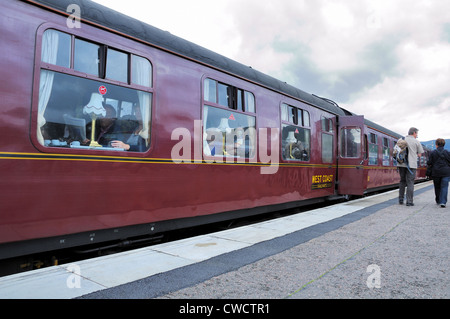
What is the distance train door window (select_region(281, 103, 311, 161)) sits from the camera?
21.9 feet

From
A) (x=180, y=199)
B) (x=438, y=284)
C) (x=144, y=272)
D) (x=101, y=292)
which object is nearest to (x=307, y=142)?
(x=180, y=199)

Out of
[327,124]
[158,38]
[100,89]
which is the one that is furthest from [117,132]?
[327,124]

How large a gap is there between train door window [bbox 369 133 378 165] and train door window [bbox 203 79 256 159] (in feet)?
25.6

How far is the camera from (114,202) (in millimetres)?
3625

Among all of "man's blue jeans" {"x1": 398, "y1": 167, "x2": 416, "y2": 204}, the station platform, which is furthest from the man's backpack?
the station platform

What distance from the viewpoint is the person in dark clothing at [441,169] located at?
24.6ft

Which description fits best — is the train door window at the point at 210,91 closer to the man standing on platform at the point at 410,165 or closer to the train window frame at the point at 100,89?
the train window frame at the point at 100,89

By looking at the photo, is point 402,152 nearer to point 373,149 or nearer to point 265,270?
point 373,149

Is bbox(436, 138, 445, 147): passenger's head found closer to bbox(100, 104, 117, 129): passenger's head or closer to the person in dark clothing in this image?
the person in dark clothing

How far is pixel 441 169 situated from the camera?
24.9ft

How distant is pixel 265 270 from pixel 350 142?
7160 mm

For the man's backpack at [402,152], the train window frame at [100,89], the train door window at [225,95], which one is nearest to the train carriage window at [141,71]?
the train window frame at [100,89]
